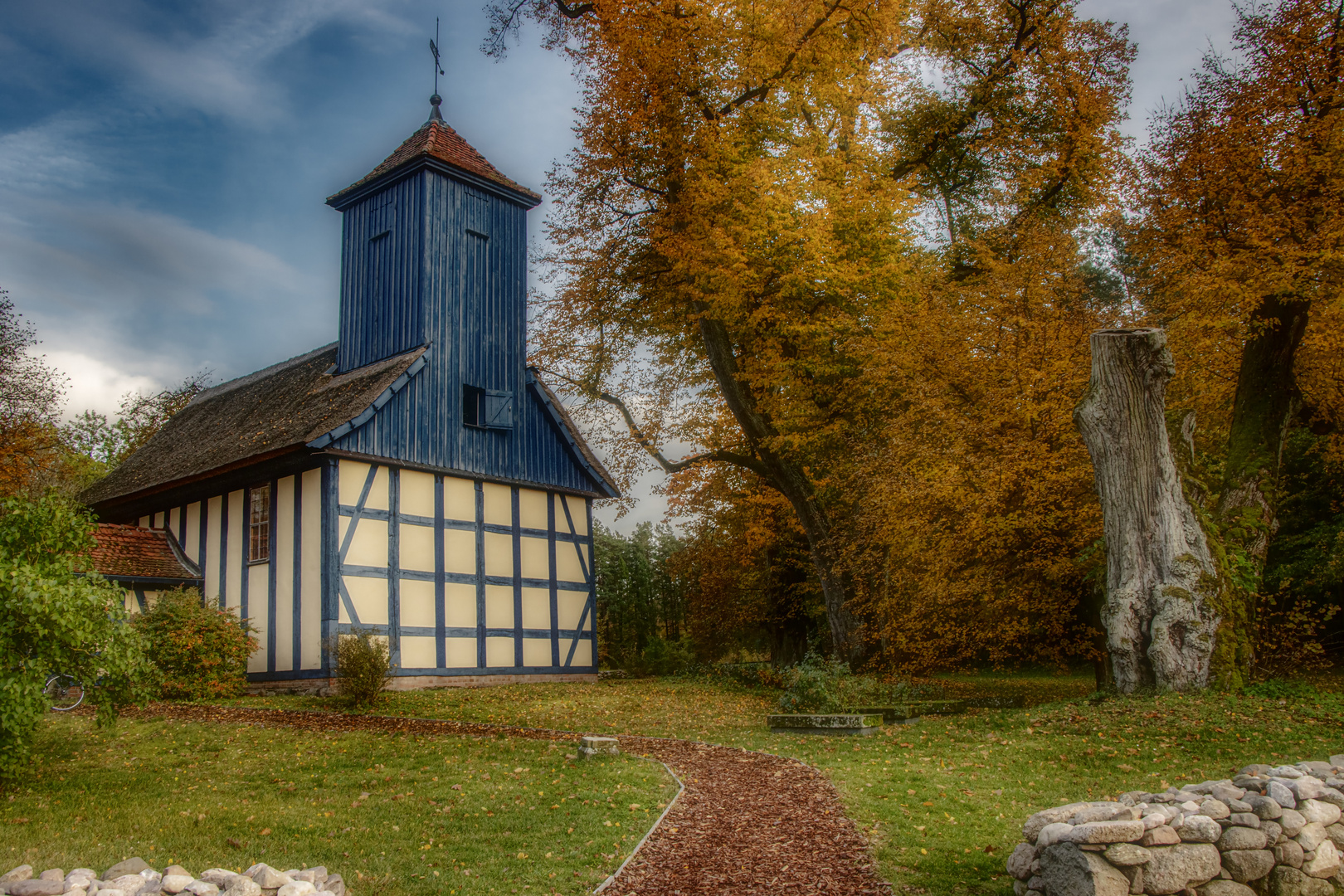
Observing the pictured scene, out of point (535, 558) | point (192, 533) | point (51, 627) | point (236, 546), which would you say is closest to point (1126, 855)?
point (51, 627)

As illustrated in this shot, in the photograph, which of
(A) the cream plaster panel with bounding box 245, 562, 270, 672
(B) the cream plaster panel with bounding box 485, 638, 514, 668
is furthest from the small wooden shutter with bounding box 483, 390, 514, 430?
(A) the cream plaster panel with bounding box 245, 562, 270, 672

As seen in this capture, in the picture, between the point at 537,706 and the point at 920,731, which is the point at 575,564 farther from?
the point at 920,731

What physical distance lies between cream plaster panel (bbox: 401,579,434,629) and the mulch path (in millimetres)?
7916

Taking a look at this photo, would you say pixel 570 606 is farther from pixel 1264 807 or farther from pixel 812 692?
pixel 1264 807

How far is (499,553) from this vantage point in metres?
19.2

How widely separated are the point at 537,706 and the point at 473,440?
6.55m

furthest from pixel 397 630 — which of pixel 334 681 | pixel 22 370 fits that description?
pixel 22 370

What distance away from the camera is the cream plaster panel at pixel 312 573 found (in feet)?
53.7

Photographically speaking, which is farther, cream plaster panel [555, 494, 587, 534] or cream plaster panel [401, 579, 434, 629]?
cream plaster panel [555, 494, 587, 534]

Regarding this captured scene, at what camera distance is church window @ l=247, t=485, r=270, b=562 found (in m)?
17.8

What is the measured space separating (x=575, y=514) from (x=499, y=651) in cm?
367

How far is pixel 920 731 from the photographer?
11492 millimetres

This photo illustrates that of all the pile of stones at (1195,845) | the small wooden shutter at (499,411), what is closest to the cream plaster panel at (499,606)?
the small wooden shutter at (499,411)

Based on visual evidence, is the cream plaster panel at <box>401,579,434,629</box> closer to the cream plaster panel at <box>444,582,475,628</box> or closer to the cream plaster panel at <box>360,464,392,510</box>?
the cream plaster panel at <box>444,582,475,628</box>
